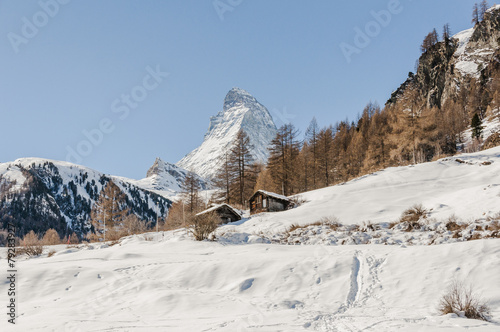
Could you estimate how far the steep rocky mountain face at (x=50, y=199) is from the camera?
13650cm

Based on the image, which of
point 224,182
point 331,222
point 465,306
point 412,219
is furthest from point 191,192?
point 465,306

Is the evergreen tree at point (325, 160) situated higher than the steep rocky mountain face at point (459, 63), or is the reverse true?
the steep rocky mountain face at point (459, 63)

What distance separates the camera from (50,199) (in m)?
152

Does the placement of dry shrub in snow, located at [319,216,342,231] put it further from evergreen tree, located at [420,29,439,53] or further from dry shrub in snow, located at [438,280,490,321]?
evergreen tree, located at [420,29,439,53]

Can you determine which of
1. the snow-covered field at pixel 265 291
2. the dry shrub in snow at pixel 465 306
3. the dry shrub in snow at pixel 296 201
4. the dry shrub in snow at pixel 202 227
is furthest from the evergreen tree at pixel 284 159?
the dry shrub in snow at pixel 465 306

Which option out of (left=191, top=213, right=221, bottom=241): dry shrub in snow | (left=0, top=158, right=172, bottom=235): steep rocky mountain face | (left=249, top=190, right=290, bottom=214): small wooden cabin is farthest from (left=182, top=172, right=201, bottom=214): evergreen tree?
(left=0, top=158, right=172, bottom=235): steep rocky mountain face

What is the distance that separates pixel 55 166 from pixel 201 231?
21905 cm

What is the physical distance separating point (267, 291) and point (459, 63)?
107 metres

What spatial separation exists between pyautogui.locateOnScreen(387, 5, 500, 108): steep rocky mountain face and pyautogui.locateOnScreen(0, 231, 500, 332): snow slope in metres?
89.4

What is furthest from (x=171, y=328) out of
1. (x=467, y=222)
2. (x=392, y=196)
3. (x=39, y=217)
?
(x=39, y=217)

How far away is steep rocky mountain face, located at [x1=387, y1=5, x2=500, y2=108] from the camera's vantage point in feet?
269

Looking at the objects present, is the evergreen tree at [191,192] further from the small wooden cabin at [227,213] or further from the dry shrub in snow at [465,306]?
the dry shrub in snow at [465,306]

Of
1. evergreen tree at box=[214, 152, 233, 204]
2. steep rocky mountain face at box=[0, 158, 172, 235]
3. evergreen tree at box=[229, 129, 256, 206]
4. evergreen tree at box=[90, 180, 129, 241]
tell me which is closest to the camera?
evergreen tree at box=[90, 180, 129, 241]

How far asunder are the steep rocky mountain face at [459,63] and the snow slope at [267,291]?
89.4 m
